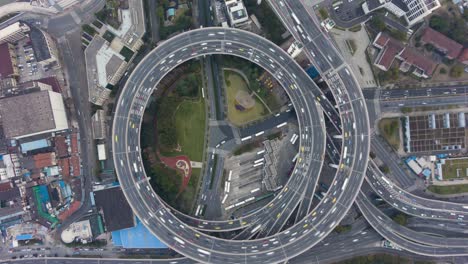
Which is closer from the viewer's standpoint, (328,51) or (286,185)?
(328,51)

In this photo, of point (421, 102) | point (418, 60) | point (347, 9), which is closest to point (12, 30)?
point (347, 9)

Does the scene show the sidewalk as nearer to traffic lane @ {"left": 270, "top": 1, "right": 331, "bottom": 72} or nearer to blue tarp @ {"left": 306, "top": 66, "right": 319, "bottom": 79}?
traffic lane @ {"left": 270, "top": 1, "right": 331, "bottom": 72}

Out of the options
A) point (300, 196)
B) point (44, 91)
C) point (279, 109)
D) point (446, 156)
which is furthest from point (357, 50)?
point (44, 91)

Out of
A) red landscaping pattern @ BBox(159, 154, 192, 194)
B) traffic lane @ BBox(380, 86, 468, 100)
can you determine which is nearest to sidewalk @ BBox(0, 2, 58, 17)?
red landscaping pattern @ BBox(159, 154, 192, 194)

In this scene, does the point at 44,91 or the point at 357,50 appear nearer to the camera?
the point at 44,91

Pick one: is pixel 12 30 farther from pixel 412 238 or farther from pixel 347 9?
pixel 412 238

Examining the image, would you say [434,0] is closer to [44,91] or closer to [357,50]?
[357,50]

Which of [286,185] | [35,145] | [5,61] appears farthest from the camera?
[5,61]

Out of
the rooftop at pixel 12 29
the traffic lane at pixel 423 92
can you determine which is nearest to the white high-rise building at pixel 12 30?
the rooftop at pixel 12 29
